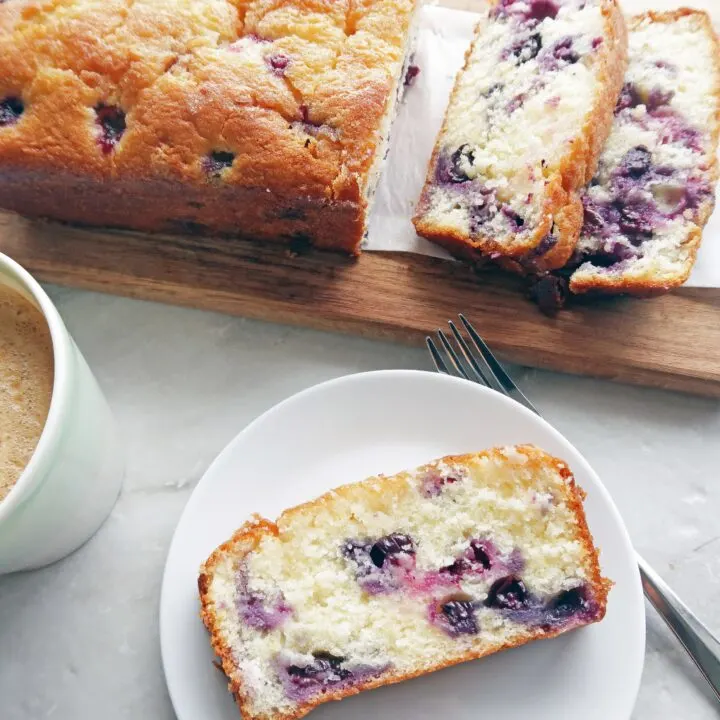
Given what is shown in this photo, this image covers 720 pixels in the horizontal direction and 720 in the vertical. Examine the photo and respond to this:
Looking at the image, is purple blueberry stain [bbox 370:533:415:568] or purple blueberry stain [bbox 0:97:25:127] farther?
purple blueberry stain [bbox 0:97:25:127]

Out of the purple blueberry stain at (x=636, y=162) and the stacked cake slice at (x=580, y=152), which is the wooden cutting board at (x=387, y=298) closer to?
the stacked cake slice at (x=580, y=152)

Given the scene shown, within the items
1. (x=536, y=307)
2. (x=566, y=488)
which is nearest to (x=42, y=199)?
(x=536, y=307)

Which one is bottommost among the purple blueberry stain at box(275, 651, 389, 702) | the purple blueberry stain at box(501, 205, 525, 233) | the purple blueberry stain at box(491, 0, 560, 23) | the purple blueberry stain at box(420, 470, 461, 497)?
the purple blueberry stain at box(275, 651, 389, 702)

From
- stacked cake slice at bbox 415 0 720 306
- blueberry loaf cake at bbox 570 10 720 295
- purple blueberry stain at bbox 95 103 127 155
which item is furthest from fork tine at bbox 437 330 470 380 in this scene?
purple blueberry stain at bbox 95 103 127 155

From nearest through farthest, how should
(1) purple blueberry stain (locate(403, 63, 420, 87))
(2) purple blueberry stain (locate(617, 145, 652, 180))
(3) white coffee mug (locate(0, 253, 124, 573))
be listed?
(3) white coffee mug (locate(0, 253, 124, 573)) < (2) purple blueberry stain (locate(617, 145, 652, 180)) < (1) purple blueberry stain (locate(403, 63, 420, 87))

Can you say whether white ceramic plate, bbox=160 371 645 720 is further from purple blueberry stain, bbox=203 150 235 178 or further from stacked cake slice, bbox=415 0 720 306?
purple blueberry stain, bbox=203 150 235 178

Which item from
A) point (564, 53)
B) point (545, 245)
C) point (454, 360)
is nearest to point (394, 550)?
point (454, 360)
